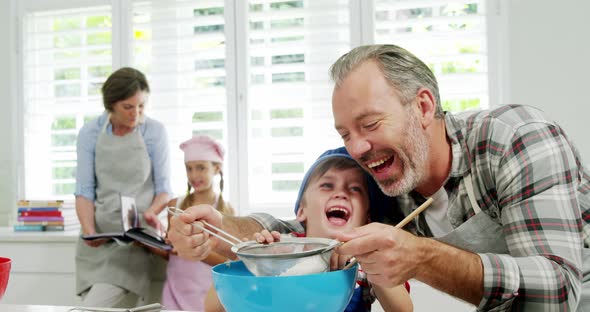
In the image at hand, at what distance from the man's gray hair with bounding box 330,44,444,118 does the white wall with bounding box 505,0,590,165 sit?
1.47 metres

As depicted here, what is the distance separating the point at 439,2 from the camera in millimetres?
2822

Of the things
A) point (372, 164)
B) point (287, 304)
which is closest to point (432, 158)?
point (372, 164)

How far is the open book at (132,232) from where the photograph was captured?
8.20 feet

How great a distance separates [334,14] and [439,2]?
21.9 inches

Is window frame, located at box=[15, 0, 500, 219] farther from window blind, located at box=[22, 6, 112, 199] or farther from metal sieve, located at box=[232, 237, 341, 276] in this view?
metal sieve, located at box=[232, 237, 341, 276]

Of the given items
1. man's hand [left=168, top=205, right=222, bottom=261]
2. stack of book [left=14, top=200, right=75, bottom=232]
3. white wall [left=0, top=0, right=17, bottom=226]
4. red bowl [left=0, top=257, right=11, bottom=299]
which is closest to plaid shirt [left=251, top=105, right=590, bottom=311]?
Answer: man's hand [left=168, top=205, right=222, bottom=261]

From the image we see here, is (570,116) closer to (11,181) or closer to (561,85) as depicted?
(561,85)

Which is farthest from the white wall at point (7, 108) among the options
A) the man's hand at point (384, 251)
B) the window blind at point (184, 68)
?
the man's hand at point (384, 251)

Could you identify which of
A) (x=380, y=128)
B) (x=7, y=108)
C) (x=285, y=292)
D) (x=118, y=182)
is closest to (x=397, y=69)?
(x=380, y=128)

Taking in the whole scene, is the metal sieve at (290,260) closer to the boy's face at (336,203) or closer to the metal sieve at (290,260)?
the metal sieve at (290,260)

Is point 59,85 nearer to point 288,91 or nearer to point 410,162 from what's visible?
point 288,91

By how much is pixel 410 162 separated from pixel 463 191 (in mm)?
148

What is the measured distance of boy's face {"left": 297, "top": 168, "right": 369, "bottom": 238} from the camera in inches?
61.8

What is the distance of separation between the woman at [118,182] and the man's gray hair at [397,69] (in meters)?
1.62
